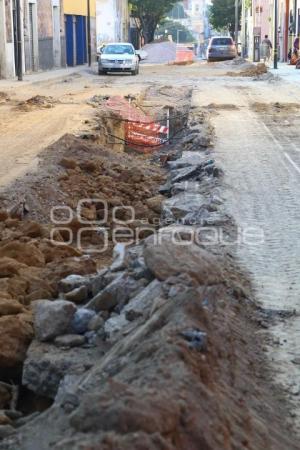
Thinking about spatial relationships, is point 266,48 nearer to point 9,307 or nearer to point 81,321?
point 9,307

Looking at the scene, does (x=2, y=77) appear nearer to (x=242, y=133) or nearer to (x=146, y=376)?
(x=242, y=133)

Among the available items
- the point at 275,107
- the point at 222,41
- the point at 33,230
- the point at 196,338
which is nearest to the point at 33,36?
the point at 222,41

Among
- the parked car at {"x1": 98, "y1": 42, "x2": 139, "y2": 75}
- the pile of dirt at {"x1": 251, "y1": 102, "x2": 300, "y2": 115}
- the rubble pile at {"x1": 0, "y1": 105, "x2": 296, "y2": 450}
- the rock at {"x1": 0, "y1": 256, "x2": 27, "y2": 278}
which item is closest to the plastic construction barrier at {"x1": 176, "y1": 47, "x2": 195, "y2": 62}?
the parked car at {"x1": 98, "y1": 42, "x2": 139, "y2": 75}

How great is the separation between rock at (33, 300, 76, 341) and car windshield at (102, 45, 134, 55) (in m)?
36.1

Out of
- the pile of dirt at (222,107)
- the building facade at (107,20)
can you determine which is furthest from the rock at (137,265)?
the building facade at (107,20)

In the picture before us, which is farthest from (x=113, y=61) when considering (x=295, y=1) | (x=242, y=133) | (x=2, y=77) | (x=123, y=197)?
(x=123, y=197)

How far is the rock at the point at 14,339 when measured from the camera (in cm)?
575

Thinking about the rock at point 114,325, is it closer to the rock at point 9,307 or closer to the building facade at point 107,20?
the rock at point 9,307

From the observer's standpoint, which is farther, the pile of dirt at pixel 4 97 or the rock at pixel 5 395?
the pile of dirt at pixel 4 97

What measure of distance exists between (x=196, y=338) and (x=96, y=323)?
55.3 inches

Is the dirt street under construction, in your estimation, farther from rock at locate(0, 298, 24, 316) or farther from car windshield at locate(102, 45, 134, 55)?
car windshield at locate(102, 45, 134, 55)

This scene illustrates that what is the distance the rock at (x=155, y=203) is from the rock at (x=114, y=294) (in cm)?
521

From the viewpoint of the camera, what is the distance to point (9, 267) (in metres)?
7.62

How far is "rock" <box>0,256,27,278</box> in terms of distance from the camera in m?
7.54
